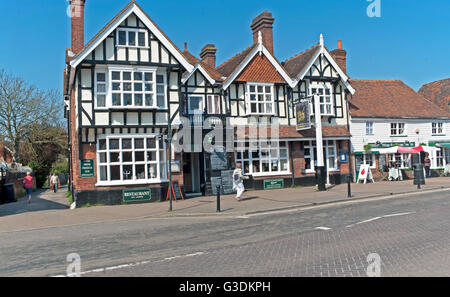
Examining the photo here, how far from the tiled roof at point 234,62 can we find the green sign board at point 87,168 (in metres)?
9.48

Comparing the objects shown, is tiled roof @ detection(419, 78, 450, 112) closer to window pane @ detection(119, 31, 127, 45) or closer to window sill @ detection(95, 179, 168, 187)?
window sill @ detection(95, 179, 168, 187)

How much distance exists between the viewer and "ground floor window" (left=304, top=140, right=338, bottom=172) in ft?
82.1

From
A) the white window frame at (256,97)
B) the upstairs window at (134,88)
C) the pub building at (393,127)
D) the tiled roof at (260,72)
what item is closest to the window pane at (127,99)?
the upstairs window at (134,88)

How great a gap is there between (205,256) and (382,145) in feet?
73.9

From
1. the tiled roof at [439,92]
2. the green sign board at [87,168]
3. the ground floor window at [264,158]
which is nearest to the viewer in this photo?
the green sign board at [87,168]

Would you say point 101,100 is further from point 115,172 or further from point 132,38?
point 115,172

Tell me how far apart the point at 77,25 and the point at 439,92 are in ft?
102

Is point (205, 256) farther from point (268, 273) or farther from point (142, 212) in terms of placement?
point (142, 212)

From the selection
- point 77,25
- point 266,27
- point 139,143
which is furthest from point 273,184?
point 77,25

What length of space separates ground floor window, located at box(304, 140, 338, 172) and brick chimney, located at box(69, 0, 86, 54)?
46.9 ft

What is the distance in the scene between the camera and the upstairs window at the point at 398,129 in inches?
1115

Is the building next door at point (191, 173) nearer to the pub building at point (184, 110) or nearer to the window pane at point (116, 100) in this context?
the pub building at point (184, 110)
